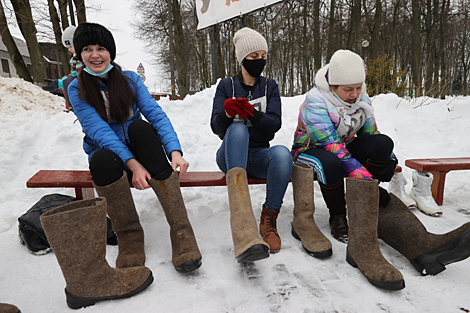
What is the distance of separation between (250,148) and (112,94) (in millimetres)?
1067

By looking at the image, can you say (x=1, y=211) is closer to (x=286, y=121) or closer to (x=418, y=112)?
(x=286, y=121)

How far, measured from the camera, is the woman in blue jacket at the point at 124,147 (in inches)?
68.2

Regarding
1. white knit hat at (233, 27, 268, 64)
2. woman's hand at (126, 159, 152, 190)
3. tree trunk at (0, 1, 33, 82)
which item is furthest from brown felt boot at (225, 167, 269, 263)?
tree trunk at (0, 1, 33, 82)

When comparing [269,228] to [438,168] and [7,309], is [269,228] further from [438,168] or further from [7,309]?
[438,168]

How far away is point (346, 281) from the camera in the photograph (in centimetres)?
157

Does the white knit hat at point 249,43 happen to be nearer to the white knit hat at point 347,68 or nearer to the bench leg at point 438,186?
the white knit hat at point 347,68

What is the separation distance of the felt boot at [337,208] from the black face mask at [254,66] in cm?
97

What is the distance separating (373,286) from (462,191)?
2245mm

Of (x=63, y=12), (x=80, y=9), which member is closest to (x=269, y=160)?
(x=80, y=9)

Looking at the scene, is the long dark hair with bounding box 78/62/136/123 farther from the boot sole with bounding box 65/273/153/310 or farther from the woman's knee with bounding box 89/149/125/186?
the boot sole with bounding box 65/273/153/310

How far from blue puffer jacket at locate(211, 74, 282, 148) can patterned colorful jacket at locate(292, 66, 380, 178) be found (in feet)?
0.71

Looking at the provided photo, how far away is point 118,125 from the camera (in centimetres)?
207

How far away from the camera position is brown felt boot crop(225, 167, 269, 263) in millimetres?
1521

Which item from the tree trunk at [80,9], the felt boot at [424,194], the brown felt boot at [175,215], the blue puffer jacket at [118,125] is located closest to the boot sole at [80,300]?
the brown felt boot at [175,215]
